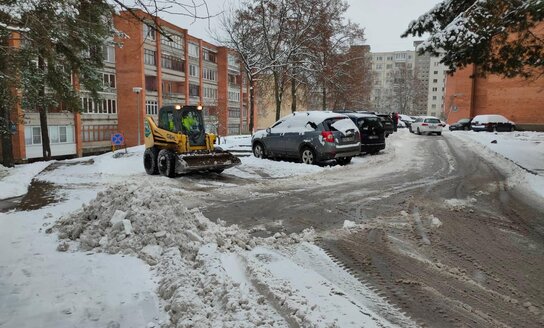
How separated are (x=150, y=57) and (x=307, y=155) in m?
37.1

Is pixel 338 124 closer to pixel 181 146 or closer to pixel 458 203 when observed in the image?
pixel 181 146

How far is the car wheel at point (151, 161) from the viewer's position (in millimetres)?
12711

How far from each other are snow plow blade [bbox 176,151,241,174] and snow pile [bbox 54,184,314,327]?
4188 mm

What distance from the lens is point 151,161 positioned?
1286cm

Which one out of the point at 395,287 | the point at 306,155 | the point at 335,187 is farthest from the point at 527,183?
the point at 395,287

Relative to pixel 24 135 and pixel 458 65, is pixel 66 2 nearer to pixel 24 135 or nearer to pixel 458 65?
pixel 458 65

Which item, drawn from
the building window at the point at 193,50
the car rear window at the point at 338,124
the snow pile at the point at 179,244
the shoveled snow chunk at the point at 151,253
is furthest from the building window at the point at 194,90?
the shoveled snow chunk at the point at 151,253

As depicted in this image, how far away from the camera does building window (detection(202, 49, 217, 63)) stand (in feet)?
186

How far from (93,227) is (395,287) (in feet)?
13.7

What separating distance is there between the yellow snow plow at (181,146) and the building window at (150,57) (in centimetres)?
3464

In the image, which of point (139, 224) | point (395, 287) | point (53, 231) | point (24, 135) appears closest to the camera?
point (395, 287)

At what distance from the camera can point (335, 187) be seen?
998 cm

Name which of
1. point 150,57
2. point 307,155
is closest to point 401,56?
point 150,57

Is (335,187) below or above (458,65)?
below
